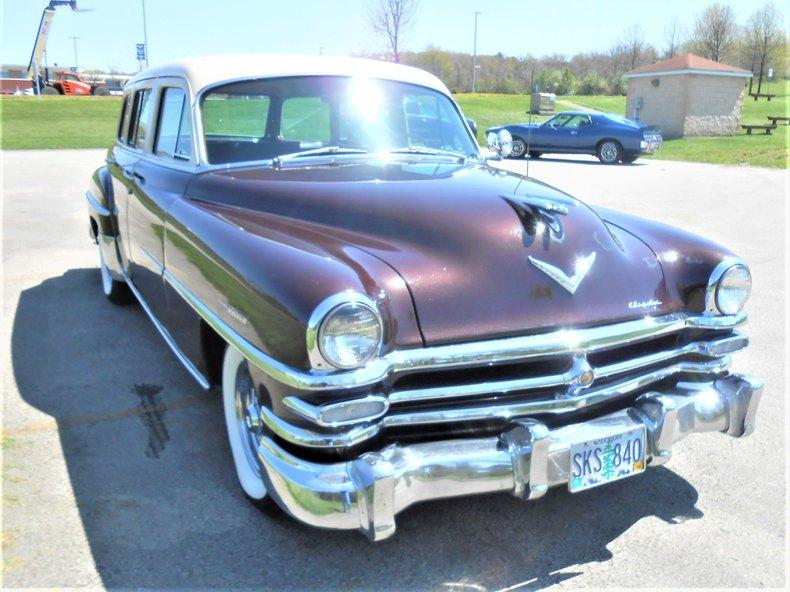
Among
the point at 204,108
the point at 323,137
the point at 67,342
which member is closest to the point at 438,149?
the point at 323,137

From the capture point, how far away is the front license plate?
8.41 ft

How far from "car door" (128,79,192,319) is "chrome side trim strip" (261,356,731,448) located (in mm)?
1682

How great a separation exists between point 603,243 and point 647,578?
4.26 ft

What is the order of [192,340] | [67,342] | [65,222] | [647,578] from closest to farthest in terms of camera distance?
[647,578] → [192,340] → [67,342] → [65,222]

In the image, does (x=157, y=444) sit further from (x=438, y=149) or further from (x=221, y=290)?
(x=438, y=149)

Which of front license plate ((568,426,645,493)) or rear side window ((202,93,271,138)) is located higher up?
rear side window ((202,93,271,138))

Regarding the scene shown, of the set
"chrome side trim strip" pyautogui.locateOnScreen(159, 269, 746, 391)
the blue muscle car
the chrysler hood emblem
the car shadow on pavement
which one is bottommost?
the car shadow on pavement

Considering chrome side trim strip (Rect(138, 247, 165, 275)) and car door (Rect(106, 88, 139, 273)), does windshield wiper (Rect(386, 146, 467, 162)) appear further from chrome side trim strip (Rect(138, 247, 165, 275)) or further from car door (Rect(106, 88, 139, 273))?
car door (Rect(106, 88, 139, 273))

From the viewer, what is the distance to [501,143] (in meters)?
4.44

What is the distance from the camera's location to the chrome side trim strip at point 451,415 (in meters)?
2.32

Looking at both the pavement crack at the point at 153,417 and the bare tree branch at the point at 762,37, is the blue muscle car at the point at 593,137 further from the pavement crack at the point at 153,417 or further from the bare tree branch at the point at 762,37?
the bare tree branch at the point at 762,37

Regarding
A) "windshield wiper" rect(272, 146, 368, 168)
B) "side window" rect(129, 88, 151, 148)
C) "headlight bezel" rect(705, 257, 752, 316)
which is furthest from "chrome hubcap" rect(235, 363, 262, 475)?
"side window" rect(129, 88, 151, 148)

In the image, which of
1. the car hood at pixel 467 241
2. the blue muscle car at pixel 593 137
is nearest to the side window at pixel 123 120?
the car hood at pixel 467 241

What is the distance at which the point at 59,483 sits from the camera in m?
3.12
